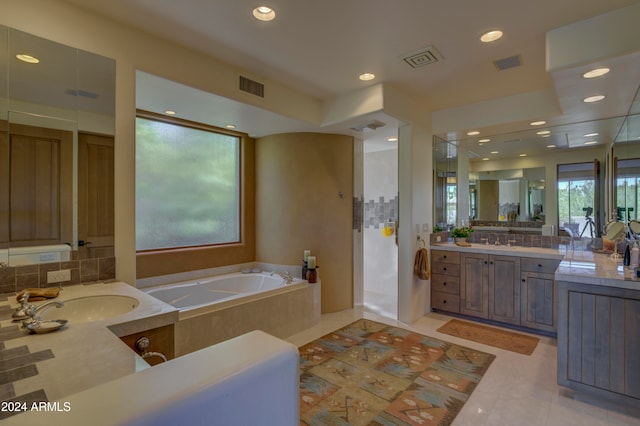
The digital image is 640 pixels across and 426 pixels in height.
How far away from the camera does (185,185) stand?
3742 millimetres

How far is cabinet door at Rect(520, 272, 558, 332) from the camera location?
3258 mm

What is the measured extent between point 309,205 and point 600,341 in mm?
3061

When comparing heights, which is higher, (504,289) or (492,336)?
(504,289)

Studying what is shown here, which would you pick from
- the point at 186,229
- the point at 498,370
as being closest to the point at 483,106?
the point at 498,370

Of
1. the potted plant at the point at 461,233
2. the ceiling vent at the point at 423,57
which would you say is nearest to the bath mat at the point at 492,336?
the potted plant at the point at 461,233

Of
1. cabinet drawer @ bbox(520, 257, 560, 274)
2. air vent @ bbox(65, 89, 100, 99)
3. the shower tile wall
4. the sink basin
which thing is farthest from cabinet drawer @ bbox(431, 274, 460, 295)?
air vent @ bbox(65, 89, 100, 99)

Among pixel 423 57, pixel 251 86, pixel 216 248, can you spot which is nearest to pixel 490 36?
pixel 423 57

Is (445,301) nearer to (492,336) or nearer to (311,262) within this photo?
(492,336)

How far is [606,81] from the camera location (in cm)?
237

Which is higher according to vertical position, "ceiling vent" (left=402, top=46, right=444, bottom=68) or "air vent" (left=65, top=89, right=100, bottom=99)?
"ceiling vent" (left=402, top=46, right=444, bottom=68)

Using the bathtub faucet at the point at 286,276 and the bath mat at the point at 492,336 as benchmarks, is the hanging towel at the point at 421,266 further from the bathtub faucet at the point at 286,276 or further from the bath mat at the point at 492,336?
the bathtub faucet at the point at 286,276

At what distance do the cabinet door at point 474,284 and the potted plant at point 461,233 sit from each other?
45cm

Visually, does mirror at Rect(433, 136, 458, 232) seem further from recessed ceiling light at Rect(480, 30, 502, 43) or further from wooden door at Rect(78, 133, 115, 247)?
wooden door at Rect(78, 133, 115, 247)

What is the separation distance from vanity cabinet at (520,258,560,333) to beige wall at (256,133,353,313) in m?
2.11
